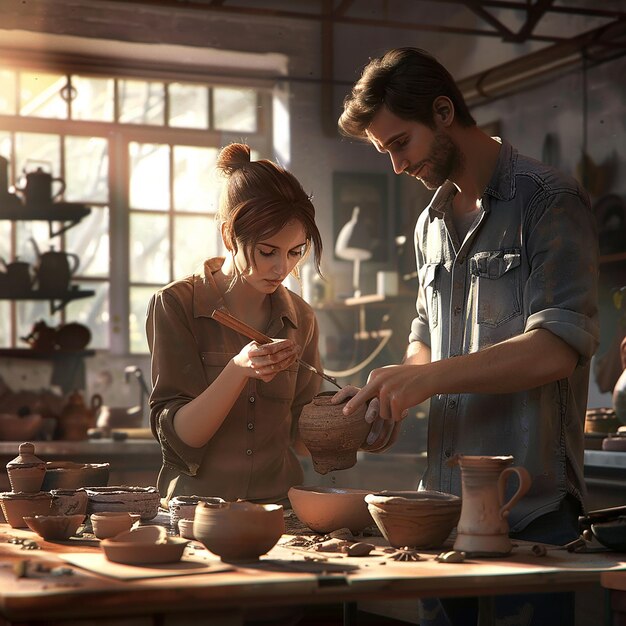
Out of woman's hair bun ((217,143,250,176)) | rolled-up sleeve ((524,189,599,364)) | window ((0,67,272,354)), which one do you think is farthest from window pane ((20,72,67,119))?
rolled-up sleeve ((524,189,599,364))

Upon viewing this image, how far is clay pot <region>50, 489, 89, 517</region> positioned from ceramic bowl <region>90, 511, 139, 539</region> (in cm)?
22

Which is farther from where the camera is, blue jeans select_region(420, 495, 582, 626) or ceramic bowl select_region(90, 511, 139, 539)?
blue jeans select_region(420, 495, 582, 626)

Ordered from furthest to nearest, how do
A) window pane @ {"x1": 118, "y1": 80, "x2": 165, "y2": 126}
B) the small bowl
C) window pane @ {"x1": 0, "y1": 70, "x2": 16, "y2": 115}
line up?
1. window pane @ {"x1": 118, "y1": 80, "x2": 165, "y2": 126}
2. window pane @ {"x1": 0, "y1": 70, "x2": 16, "y2": 115}
3. the small bowl

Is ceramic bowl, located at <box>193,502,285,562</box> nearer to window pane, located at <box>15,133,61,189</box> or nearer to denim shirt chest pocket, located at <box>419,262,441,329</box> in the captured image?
denim shirt chest pocket, located at <box>419,262,441,329</box>

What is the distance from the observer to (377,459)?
6469 millimetres

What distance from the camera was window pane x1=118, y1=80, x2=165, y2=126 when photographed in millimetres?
7699

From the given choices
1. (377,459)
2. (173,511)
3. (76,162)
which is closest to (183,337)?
(173,511)

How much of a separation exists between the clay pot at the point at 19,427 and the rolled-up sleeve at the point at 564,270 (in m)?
4.13

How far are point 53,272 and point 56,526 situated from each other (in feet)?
16.5

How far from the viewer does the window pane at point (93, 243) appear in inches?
300

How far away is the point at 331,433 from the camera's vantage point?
209 cm

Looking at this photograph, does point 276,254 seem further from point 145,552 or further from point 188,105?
point 188,105

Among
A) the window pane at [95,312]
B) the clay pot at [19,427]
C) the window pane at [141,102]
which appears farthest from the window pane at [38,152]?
the clay pot at [19,427]

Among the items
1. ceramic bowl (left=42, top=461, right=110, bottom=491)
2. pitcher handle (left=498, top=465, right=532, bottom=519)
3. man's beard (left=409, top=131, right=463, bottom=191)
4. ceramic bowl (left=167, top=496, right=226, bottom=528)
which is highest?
man's beard (left=409, top=131, right=463, bottom=191)
